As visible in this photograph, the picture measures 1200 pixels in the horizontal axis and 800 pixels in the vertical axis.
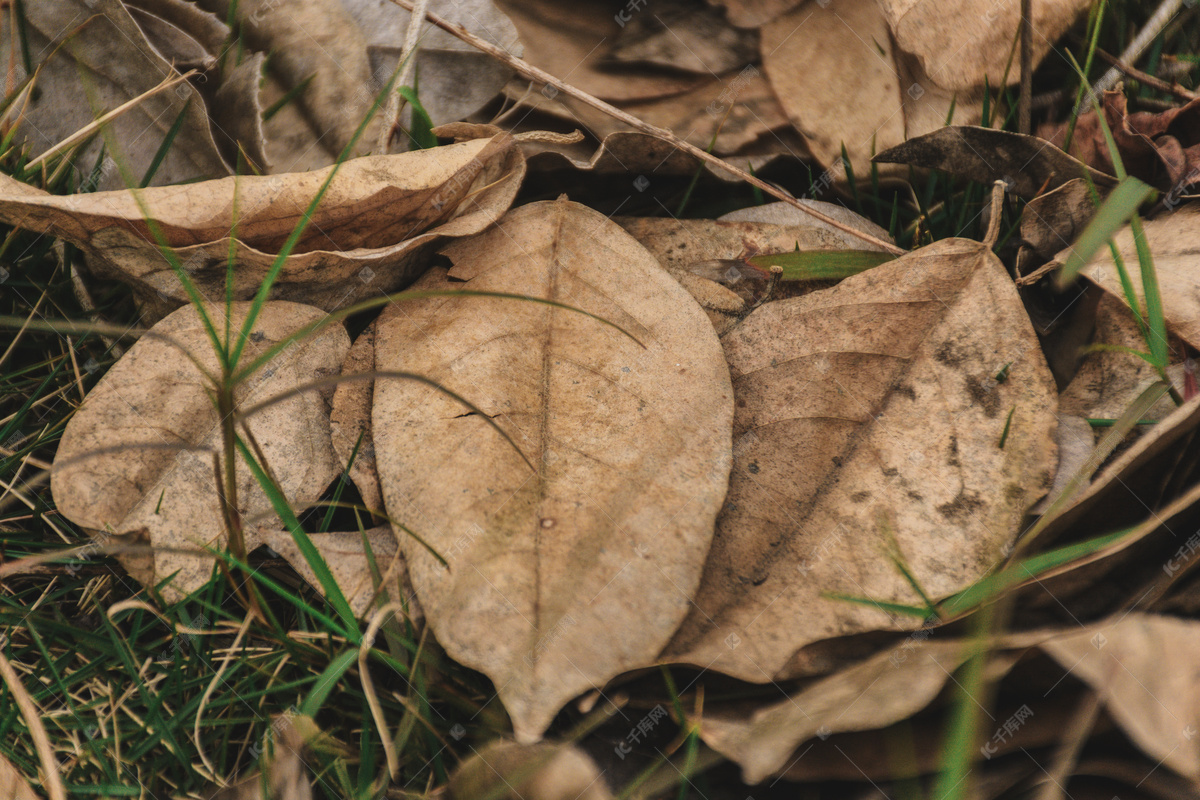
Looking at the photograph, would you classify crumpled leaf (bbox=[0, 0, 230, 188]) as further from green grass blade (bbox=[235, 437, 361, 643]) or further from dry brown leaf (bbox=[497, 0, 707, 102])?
green grass blade (bbox=[235, 437, 361, 643])

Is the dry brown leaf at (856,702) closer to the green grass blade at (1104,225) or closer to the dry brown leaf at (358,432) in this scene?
the green grass blade at (1104,225)

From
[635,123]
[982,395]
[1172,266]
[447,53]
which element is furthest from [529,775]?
[447,53]

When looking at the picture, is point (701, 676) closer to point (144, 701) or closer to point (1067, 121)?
point (144, 701)

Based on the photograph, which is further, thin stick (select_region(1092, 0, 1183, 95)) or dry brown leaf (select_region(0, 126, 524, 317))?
thin stick (select_region(1092, 0, 1183, 95))

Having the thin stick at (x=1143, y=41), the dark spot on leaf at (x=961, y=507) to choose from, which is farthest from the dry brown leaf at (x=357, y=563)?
the thin stick at (x=1143, y=41)

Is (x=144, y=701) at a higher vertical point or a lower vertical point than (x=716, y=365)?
lower

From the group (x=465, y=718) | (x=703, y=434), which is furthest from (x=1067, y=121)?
(x=465, y=718)

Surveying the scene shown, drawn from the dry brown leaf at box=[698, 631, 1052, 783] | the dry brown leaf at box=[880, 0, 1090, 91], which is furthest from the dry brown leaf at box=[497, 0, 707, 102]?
the dry brown leaf at box=[698, 631, 1052, 783]
